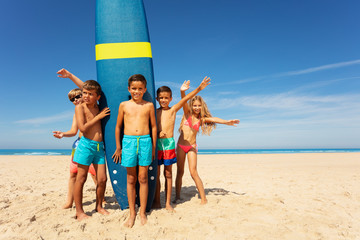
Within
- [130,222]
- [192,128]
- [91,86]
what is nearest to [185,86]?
[192,128]

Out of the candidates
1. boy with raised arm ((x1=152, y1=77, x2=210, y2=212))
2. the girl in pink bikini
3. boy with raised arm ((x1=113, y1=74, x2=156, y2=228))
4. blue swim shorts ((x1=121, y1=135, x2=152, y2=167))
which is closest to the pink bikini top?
the girl in pink bikini

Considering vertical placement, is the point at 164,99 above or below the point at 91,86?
below

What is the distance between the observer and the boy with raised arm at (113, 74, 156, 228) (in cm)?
249

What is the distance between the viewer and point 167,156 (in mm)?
2961

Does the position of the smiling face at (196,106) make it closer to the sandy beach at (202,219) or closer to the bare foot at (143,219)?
the sandy beach at (202,219)

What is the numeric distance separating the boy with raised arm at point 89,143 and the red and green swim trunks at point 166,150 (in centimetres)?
76

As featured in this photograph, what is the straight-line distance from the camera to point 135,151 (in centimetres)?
250

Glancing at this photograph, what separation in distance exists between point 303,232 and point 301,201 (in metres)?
1.52

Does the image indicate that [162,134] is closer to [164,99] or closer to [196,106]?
[164,99]

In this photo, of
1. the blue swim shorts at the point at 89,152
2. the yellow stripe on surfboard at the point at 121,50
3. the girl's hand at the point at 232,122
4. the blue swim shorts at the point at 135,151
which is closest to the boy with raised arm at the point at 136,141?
the blue swim shorts at the point at 135,151

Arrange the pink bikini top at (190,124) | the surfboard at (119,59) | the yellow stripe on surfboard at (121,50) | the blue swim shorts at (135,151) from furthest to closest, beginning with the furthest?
1. the pink bikini top at (190,124)
2. the yellow stripe on surfboard at (121,50)
3. the surfboard at (119,59)
4. the blue swim shorts at (135,151)

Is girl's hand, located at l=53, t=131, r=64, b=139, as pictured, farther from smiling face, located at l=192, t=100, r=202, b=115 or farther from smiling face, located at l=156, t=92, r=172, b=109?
smiling face, located at l=192, t=100, r=202, b=115

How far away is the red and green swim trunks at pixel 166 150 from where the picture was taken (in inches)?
116

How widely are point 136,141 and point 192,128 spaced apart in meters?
1.21
